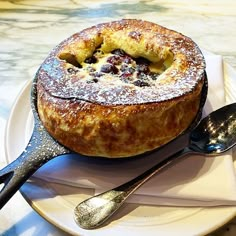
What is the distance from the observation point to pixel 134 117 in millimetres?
606

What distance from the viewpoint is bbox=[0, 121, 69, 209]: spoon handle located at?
584 millimetres

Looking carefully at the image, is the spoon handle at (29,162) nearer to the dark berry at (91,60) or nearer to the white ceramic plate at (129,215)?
the white ceramic plate at (129,215)

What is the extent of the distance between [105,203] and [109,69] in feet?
0.74

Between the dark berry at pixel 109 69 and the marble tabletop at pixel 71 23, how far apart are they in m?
0.28

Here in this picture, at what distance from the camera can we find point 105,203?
61 cm

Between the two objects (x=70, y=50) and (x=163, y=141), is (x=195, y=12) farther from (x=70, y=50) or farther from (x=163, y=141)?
(x=163, y=141)

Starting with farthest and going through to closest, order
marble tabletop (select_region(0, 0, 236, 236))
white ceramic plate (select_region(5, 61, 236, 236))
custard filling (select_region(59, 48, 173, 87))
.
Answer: marble tabletop (select_region(0, 0, 236, 236)), custard filling (select_region(59, 48, 173, 87)), white ceramic plate (select_region(5, 61, 236, 236))

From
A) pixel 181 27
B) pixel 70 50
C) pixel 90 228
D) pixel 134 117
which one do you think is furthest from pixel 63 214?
pixel 181 27

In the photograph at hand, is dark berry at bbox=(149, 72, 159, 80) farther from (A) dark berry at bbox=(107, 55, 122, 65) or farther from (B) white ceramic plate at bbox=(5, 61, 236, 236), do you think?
(B) white ceramic plate at bbox=(5, 61, 236, 236)

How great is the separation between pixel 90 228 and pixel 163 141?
6.5 inches

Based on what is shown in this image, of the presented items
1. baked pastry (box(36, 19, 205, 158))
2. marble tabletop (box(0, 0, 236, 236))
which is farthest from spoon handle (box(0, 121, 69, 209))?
marble tabletop (box(0, 0, 236, 236))

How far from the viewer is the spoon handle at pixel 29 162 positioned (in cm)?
58

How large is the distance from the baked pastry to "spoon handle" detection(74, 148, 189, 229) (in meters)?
0.04

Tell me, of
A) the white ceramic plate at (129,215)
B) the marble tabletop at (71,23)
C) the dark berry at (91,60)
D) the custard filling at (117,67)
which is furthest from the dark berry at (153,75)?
the marble tabletop at (71,23)
